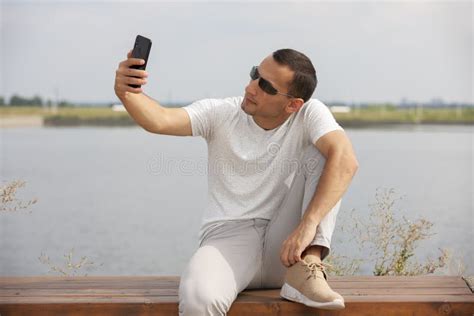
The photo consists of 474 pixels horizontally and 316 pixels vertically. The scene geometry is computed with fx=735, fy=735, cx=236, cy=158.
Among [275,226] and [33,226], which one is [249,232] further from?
[33,226]

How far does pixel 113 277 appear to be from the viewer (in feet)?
9.86

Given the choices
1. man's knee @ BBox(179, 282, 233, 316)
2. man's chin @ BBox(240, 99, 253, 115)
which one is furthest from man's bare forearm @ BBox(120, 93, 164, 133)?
man's knee @ BBox(179, 282, 233, 316)

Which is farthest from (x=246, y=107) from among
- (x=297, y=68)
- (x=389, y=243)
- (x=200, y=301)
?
(x=389, y=243)

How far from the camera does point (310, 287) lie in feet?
8.21

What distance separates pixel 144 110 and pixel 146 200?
6.13m

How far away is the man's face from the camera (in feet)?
8.86

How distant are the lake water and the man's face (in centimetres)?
69

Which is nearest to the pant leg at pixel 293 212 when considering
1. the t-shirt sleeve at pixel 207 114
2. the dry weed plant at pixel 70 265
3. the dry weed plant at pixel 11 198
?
the t-shirt sleeve at pixel 207 114

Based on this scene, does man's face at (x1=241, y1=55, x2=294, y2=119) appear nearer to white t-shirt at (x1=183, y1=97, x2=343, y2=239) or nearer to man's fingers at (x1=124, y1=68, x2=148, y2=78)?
white t-shirt at (x1=183, y1=97, x2=343, y2=239)

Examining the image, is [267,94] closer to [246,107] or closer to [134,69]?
[246,107]

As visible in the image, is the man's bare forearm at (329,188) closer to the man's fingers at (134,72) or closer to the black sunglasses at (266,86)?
the black sunglasses at (266,86)

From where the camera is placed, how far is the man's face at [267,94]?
2.70 metres

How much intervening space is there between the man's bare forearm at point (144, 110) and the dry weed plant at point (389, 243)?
1755 mm

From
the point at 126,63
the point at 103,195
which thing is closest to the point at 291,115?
the point at 126,63
